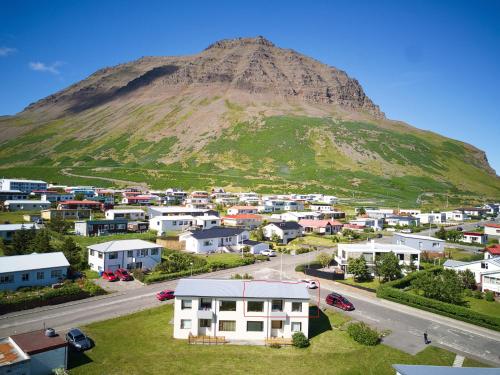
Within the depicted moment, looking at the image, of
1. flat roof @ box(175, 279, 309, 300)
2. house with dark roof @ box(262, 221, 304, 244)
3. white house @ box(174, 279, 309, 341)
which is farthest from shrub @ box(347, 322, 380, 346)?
house with dark roof @ box(262, 221, 304, 244)

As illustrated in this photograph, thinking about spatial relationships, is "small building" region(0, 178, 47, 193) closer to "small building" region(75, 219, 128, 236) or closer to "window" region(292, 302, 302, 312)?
"small building" region(75, 219, 128, 236)

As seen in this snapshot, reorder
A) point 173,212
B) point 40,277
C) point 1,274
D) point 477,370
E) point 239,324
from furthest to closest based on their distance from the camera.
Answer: point 173,212 → point 40,277 → point 1,274 → point 239,324 → point 477,370

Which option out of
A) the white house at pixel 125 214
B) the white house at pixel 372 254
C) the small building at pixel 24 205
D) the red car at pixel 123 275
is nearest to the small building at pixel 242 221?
the white house at pixel 125 214

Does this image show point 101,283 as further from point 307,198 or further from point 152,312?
point 307,198

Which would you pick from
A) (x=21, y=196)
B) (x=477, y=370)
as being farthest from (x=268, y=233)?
(x=21, y=196)

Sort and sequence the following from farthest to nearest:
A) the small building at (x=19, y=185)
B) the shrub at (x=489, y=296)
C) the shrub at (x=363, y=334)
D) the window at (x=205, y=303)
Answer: the small building at (x=19, y=185) < the shrub at (x=489, y=296) < the window at (x=205, y=303) < the shrub at (x=363, y=334)

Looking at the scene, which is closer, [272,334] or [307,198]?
[272,334]

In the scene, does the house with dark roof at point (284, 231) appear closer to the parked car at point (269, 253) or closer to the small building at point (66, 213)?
the parked car at point (269, 253)
